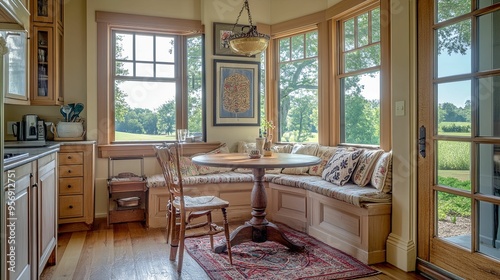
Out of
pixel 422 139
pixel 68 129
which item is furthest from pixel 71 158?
pixel 422 139

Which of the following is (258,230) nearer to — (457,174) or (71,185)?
(457,174)

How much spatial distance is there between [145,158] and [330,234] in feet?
7.90

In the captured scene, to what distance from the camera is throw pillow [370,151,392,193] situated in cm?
299

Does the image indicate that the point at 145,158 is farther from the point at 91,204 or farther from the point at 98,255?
the point at 98,255

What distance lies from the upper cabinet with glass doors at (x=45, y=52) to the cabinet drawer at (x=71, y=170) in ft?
2.44

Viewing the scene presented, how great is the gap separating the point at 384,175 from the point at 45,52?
3627mm

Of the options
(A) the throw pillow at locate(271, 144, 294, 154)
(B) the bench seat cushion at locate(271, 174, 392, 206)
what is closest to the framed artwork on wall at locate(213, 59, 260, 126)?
(A) the throw pillow at locate(271, 144, 294, 154)

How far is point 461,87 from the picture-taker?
2.39 m

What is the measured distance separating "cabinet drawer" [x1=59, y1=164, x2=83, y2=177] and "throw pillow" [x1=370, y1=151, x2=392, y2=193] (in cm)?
291

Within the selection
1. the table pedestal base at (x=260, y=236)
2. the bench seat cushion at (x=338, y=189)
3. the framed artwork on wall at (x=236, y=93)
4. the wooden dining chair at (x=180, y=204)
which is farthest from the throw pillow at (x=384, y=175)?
the framed artwork on wall at (x=236, y=93)

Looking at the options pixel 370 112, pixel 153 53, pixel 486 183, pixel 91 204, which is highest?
pixel 153 53

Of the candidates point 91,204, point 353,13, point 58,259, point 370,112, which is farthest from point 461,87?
point 91,204

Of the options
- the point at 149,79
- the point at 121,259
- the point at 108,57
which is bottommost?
the point at 121,259

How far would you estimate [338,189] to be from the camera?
125 inches
